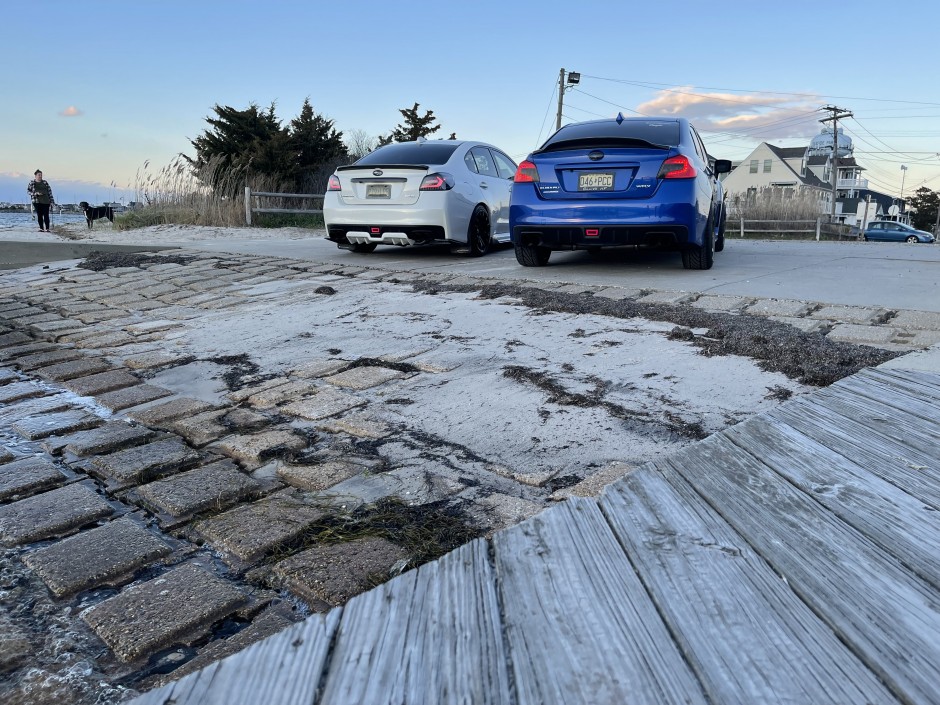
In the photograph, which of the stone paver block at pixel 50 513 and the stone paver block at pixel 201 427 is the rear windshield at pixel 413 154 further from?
the stone paver block at pixel 50 513

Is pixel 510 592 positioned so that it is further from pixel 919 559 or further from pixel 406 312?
pixel 406 312

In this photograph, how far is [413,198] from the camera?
8.00 meters

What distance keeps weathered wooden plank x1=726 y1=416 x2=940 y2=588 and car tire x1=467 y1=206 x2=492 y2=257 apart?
22.7 feet

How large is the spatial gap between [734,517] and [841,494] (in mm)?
299

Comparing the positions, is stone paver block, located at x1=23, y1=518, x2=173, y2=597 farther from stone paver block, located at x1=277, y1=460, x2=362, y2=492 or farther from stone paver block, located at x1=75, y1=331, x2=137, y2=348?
stone paver block, located at x1=75, y1=331, x2=137, y2=348

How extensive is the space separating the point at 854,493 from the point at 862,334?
3.03 metres

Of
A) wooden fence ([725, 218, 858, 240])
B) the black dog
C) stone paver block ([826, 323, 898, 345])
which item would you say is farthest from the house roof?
stone paver block ([826, 323, 898, 345])

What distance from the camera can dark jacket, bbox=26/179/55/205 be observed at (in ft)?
55.1

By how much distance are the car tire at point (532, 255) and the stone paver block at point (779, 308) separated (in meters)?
2.79

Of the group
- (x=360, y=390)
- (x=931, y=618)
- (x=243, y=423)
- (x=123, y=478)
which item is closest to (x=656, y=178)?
(x=360, y=390)

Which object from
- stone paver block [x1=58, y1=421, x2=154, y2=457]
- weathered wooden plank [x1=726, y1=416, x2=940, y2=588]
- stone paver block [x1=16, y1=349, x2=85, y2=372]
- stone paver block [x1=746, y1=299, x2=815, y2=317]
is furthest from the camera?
stone paver block [x1=746, y1=299, x2=815, y2=317]

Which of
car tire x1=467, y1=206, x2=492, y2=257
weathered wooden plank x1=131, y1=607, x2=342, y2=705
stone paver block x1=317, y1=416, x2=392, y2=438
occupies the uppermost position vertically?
car tire x1=467, y1=206, x2=492, y2=257

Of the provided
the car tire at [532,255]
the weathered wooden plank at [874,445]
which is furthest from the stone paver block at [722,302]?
the weathered wooden plank at [874,445]

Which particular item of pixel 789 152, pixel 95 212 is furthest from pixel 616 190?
pixel 789 152
